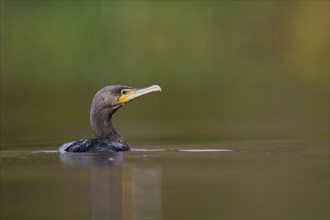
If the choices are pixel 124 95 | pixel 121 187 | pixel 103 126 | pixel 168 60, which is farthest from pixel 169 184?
pixel 168 60

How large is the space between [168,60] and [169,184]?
2027 cm

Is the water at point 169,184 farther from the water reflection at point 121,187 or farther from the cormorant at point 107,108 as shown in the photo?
the cormorant at point 107,108

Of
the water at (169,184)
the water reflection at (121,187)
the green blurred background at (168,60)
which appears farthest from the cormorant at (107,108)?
the green blurred background at (168,60)

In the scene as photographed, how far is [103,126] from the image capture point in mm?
16609

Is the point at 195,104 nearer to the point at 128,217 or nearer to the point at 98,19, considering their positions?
the point at 98,19

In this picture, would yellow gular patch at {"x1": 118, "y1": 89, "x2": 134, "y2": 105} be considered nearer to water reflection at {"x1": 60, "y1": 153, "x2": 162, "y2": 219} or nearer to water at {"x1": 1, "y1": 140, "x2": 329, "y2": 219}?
water at {"x1": 1, "y1": 140, "x2": 329, "y2": 219}

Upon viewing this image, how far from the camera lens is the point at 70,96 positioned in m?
28.6

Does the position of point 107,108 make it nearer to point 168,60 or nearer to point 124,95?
point 124,95

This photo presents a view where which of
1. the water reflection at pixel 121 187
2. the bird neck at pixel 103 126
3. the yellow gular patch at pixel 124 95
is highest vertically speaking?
the yellow gular patch at pixel 124 95

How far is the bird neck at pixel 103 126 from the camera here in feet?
54.3

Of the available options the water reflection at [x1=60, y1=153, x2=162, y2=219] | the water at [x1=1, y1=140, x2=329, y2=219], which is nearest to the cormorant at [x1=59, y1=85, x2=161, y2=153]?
the water at [x1=1, y1=140, x2=329, y2=219]

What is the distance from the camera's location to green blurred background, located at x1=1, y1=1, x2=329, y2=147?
24141mm

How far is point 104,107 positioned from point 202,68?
16487 millimetres

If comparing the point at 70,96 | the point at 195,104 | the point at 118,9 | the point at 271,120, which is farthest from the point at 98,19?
the point at 271,120
